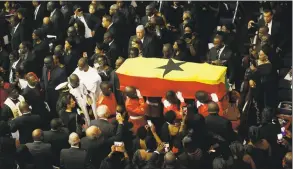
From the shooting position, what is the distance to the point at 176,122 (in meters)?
18.9

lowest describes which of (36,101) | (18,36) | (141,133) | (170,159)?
(36,101)

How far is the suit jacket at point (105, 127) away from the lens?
19.1m

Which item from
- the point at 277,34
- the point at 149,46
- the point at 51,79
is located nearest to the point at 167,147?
the point at 51,79

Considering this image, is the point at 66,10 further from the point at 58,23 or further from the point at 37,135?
the point at 37,135

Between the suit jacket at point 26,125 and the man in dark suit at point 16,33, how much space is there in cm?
522

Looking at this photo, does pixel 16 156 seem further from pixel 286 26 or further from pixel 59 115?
pixel 286 26

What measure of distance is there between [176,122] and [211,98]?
1.85 metres

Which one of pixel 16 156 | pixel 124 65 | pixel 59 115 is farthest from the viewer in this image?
pixel 124 65

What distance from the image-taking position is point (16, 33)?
80.3 feet

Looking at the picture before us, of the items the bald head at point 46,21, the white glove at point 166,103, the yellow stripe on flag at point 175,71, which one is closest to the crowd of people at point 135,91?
the white glove at point 166,103

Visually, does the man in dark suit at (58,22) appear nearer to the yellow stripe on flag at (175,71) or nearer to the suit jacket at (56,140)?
the yellow stripe on flag at (175,71)

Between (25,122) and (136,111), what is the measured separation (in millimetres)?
2153

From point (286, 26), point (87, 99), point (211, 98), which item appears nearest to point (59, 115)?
point (87, 99)

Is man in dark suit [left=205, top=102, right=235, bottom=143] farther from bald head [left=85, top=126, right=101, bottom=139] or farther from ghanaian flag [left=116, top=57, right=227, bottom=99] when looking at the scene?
bald head [left=85, top=126, right=101, bottom=139]
